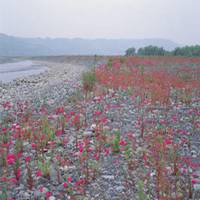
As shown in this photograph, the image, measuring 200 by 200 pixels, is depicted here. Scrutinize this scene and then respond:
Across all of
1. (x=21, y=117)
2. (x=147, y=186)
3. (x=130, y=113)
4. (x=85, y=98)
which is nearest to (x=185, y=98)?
(x=130, y=113)

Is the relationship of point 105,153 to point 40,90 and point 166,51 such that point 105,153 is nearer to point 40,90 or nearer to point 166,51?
point 40,90

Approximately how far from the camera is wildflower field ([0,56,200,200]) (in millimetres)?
4520

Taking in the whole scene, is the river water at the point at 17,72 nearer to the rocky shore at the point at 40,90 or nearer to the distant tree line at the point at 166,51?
the rocky shore at the point at 40,90

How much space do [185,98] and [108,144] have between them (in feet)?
16.2

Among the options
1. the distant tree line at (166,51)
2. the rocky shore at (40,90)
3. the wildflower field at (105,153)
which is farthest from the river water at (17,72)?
the distant tree line at (166,51)

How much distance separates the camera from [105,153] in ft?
19.1

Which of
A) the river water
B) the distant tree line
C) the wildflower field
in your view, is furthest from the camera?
the distant tree line

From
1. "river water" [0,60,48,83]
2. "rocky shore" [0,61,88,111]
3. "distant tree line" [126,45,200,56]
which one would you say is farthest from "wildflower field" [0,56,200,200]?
"distant tree line" [126,45,200,56]

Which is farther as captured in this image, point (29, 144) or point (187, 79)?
point (187, 79)

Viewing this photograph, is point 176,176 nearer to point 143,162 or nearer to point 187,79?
point 143,162

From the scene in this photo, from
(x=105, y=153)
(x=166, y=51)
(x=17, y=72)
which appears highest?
(x=166, y=51)

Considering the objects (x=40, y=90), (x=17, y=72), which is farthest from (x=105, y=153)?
(x=17, y=72)

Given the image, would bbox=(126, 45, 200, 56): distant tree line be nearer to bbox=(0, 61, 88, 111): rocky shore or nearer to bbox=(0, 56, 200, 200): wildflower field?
bbox=(0, 61, 88, 111): rocky shore

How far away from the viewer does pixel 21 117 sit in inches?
327
